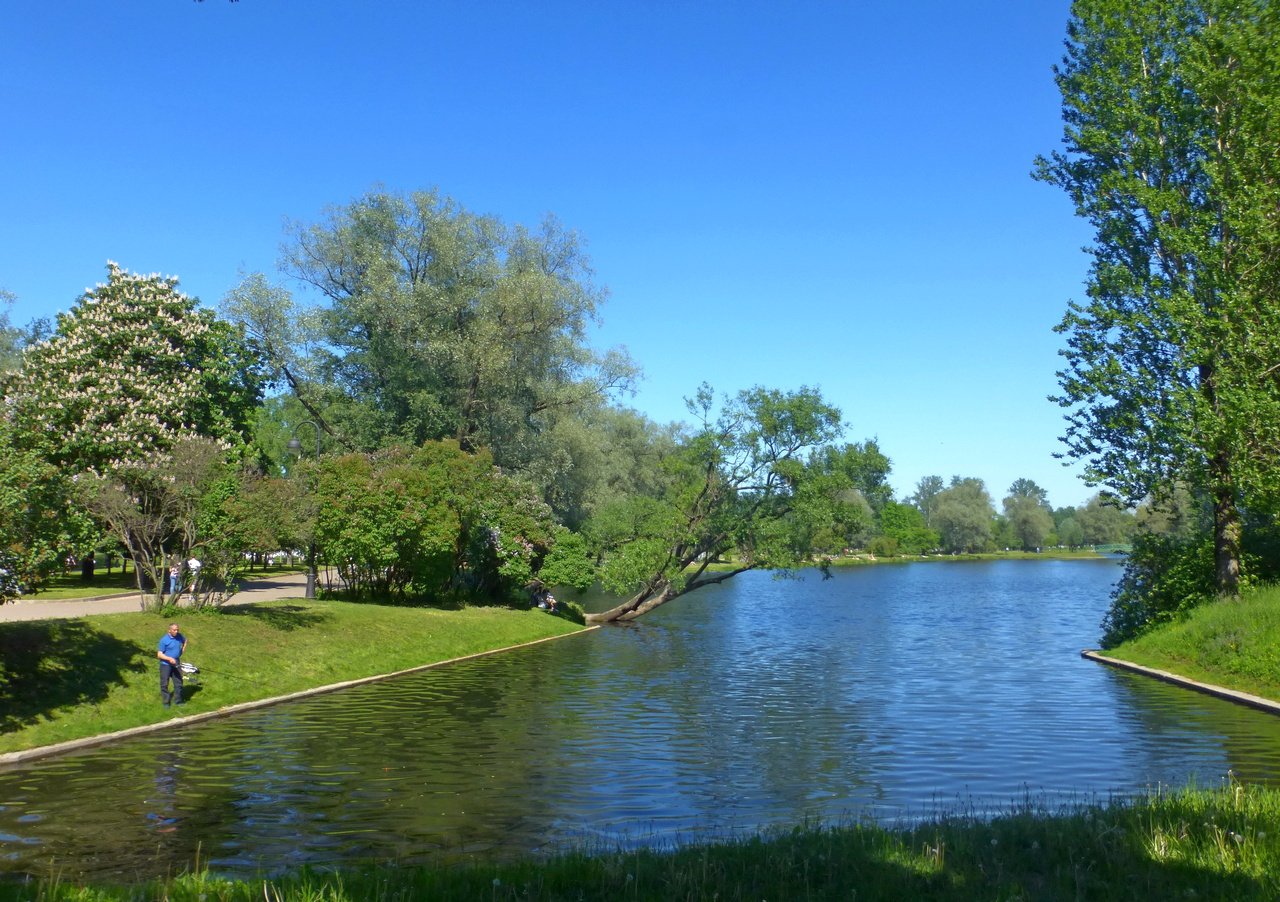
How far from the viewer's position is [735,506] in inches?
1946

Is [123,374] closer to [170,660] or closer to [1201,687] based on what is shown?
[170,660]

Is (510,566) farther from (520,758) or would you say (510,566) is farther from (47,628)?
(520,758)

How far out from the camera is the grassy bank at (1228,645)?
2441 centimetres

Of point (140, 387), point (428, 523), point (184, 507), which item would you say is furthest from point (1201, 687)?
point (140, 387)

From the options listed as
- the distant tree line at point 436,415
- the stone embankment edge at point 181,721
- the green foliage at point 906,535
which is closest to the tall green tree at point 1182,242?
the distant tree line at point 436,415

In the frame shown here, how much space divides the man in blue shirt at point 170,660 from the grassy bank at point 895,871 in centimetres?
1336

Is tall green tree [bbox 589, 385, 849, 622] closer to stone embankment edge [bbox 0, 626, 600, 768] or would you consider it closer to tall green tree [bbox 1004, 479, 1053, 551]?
stone embankment edge [bbox 0, 626, 600, 768]

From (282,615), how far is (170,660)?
965cm

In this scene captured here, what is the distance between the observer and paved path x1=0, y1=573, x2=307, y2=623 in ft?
97.0

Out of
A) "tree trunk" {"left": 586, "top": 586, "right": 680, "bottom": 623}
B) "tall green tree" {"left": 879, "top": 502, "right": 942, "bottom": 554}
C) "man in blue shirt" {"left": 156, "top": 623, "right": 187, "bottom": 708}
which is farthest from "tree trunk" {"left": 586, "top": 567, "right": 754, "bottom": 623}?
"tall green tree" {"left": 879, "top": 502, "right": 942, "bottom": 554}

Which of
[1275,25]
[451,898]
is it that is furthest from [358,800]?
[1275,25]

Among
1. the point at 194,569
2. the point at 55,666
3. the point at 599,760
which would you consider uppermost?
the point at 194,569

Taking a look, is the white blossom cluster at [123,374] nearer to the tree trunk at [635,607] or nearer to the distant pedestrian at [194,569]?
the distant pedestrian at [194,569]

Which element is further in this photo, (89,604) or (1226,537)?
(89,604)
